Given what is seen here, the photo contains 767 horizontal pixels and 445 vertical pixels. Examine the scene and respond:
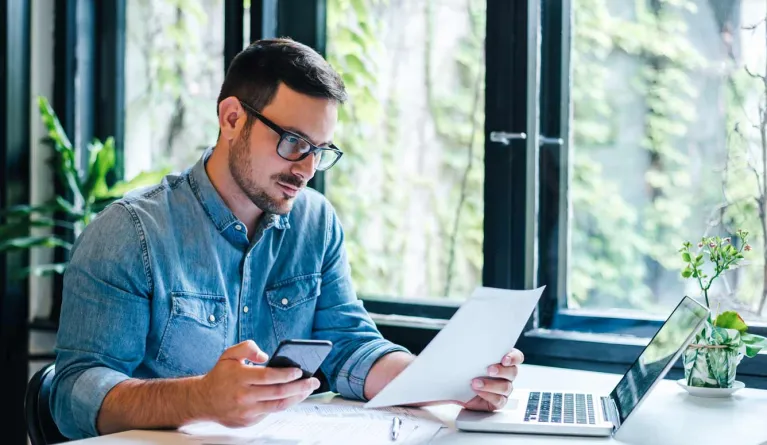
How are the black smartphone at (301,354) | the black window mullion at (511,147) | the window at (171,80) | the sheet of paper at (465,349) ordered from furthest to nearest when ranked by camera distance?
the window at (171,80) → the black window mullion at (511,147) → the sheet of paper at (465,349) → the black smartphone at (301,354)

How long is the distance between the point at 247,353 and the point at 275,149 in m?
0.56

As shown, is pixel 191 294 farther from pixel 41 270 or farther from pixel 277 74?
pixel 41 270

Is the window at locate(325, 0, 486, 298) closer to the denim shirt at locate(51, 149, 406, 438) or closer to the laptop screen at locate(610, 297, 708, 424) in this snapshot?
the denim shirt at locate(51, 149, 406, 438)

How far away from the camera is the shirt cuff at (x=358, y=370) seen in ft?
5.50

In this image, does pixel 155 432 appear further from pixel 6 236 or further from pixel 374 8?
pixel 6 236

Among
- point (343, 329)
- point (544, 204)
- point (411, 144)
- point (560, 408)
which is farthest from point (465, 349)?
point (411, 144)

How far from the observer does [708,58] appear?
2.03m

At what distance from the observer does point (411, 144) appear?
8.21ft

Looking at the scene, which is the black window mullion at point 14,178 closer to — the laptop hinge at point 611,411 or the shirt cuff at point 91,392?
the shirt cuff at point 91,392

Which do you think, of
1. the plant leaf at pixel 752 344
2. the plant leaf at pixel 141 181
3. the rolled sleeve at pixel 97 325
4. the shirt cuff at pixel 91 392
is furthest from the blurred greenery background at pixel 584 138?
the shirt cuff at pixel 91 392

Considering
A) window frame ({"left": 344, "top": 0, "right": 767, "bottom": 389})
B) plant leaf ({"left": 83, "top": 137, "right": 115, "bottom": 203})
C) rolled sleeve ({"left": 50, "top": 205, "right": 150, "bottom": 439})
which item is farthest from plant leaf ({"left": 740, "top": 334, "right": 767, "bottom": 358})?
plant leaf ({"left": 83, "top": 137, "right": 115, "bottom": 203})

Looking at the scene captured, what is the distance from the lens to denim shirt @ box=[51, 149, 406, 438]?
1.46 metres

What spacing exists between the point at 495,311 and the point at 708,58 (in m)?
1.04

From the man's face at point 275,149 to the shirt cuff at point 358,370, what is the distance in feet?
1.08
